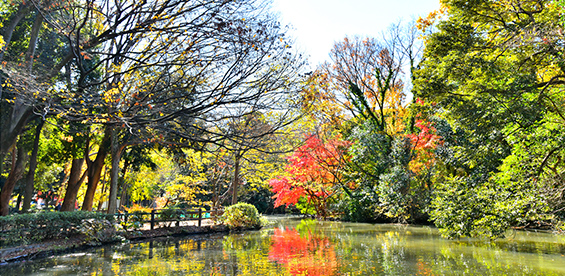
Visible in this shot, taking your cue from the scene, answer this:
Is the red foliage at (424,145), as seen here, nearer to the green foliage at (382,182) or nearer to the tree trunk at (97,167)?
the green foliage at (382,182)

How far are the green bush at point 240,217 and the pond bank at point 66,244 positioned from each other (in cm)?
145

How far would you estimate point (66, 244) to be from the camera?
31.4ft

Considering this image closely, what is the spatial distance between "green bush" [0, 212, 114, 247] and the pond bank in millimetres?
214

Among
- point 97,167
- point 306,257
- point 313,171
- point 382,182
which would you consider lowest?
point 306,257

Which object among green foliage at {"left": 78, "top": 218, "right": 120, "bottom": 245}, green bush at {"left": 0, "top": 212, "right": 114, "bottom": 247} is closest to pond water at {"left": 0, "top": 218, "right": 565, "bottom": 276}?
green foliage at {"left": 78, "top": 218, "right": 120, "bottom": 245}

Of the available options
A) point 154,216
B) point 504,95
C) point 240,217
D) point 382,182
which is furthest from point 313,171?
point 504,95

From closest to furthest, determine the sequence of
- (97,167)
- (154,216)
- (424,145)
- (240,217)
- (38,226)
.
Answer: (38,226), (97,167), (154,216), (424,145), (240,217)

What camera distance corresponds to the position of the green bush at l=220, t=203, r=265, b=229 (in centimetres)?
1608

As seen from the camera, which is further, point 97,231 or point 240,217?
point 240,217

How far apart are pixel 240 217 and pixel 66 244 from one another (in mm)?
7805

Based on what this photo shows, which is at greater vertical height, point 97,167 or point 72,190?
point 97,167

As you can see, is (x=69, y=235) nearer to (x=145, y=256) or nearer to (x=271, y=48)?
(x=145, y=256)

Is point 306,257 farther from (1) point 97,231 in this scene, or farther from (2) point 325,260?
(1) point 97,231

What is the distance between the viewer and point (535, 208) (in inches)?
276
